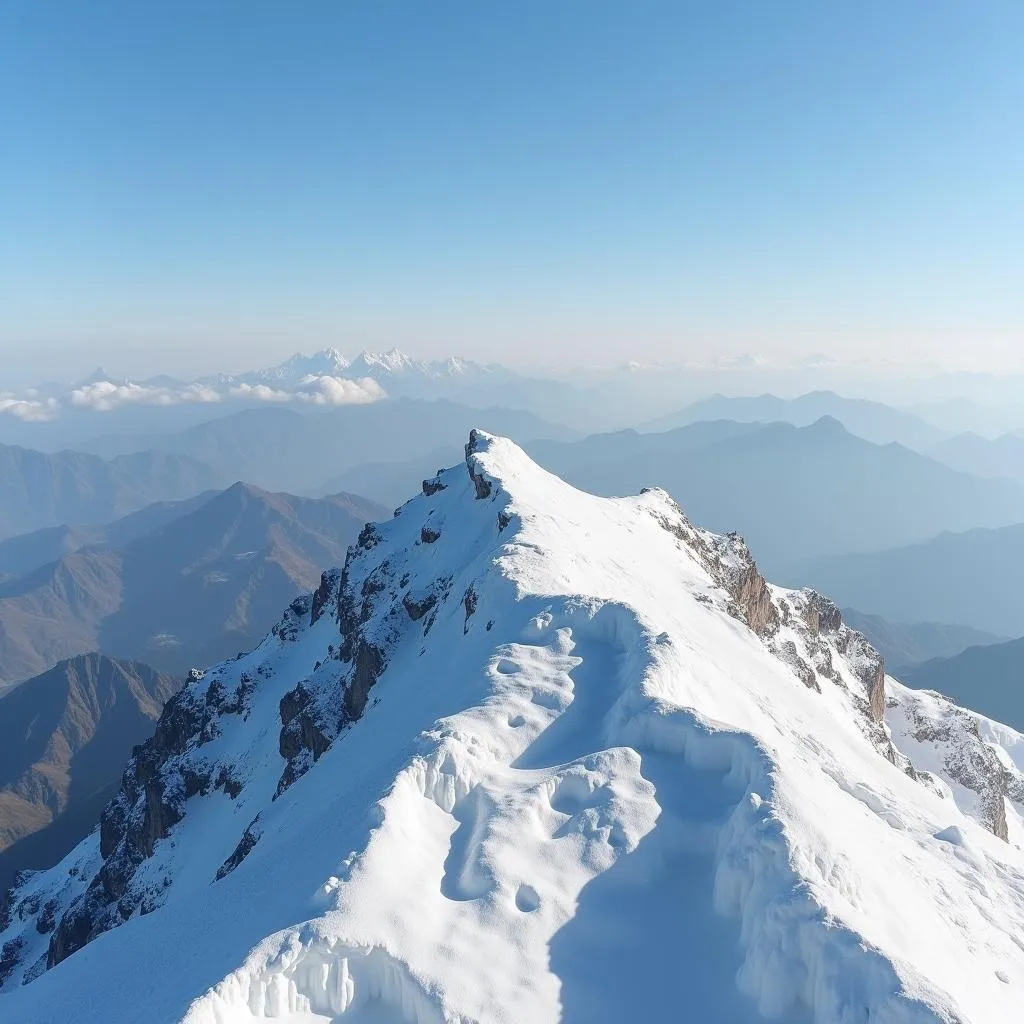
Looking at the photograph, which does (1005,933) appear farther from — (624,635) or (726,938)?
(624,635)

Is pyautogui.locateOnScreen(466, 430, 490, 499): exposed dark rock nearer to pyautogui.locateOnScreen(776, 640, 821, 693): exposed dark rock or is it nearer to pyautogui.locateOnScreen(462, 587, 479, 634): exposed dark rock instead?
pyautogui.locateOnScreen(462, 587, 479, 634): exposed dark rock

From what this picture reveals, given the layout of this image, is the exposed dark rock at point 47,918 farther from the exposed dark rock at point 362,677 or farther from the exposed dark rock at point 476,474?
the exposed dark rock at point 476,474

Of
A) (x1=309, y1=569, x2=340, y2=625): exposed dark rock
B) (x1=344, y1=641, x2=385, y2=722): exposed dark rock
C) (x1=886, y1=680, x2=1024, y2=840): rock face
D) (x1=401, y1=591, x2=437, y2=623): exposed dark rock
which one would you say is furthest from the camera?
(x1=309, y1=569, x2=340, y2=625): exposed dark rock

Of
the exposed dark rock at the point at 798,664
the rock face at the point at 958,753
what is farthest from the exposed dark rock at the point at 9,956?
the rock face at the point at 958,753

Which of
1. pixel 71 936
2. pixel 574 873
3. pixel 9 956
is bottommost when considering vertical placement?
pixel 9 956

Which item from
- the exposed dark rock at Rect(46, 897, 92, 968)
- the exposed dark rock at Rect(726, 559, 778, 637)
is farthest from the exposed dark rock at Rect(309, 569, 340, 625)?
the exposed dark rock at Rect(726, 559, 778, 637)

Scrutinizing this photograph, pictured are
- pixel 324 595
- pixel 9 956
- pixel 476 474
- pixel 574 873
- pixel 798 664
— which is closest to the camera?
pixel 574 873

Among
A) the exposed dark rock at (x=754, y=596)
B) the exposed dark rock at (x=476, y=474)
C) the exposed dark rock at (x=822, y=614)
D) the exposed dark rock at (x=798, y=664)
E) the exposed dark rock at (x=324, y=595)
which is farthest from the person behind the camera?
the exposed dark rock at (x=822, y=614)

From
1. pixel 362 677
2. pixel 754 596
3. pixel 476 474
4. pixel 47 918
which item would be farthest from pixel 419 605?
pixel 47 918

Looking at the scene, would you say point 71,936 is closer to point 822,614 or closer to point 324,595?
point 324,595

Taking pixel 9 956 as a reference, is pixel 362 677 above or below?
above

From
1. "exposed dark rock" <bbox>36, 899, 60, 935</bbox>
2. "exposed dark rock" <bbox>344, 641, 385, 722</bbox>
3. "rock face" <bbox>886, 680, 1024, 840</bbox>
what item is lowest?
"exposed dark rock" <bbox>36, 899, 60, 935</bbox>

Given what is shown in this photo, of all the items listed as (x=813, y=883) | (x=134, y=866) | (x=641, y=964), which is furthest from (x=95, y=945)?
(x=134, y=866)
